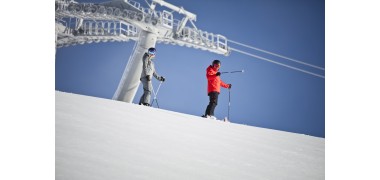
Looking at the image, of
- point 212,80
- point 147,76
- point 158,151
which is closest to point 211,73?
point 212,80

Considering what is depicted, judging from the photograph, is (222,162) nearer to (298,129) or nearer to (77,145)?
(77,145)

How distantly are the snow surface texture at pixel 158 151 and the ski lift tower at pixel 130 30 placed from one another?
13.1m

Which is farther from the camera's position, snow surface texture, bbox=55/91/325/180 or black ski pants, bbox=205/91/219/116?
black ski pants, bbox=205/91/219/116

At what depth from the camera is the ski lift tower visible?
690 inches

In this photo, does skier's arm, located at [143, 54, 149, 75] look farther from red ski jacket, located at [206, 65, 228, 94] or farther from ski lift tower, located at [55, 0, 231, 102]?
ski lift tower, located at [55, 0, 231, 102]

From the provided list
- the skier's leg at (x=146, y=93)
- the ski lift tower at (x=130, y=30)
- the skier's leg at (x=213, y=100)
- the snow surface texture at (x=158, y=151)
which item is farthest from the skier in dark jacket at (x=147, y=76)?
the ski lift tower at (x=130, y=30)

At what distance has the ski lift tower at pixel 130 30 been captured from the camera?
17.5m

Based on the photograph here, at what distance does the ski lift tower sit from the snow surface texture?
42.9 feet

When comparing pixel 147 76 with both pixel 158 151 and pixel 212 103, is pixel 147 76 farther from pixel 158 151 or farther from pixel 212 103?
pixel 158 151

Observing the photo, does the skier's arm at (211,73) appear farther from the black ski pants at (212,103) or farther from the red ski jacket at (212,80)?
the black ski pants at (212,103)

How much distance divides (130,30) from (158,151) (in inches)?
720

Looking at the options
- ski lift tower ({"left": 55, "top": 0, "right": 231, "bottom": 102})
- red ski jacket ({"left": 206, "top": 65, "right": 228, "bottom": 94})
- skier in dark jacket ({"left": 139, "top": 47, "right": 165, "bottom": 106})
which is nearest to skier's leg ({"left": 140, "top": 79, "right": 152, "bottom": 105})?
skier in dark jacket ({"left": 139, "top": 47, "right": 165, "bottom": 106})

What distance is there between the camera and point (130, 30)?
20016 mm
